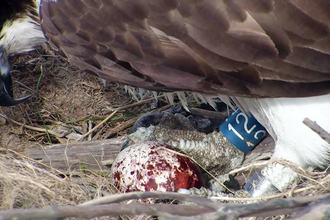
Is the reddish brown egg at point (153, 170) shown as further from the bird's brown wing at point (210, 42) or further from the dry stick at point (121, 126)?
the dry stick at point (121, 126)

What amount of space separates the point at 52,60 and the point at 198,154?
3.46 feet

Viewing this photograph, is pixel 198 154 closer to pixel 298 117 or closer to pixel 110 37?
pixel 298 117

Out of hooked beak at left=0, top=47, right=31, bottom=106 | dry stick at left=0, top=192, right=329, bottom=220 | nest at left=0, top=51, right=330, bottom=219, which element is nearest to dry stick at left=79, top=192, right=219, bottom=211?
dry stick at left=0, top=192, right=329, bottom=220

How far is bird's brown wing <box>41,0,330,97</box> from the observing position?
1543 mm

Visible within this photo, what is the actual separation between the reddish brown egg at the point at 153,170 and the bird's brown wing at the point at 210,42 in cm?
25

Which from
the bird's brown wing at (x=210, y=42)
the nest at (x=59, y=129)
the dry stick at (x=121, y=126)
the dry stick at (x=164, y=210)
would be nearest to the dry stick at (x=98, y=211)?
the dry stick at (x=164, y=210)

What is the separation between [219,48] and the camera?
1.58 m

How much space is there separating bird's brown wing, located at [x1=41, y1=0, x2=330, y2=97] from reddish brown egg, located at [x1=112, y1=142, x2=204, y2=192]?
0.25 m

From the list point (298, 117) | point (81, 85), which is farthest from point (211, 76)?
point (81, 85)

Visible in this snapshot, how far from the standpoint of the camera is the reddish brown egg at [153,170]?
5.55 feet

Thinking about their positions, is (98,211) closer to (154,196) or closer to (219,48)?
(154,196)

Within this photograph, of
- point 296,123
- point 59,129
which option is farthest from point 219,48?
point 59,129

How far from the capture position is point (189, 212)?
35.6 inches

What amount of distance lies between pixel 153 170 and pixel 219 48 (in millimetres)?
480
